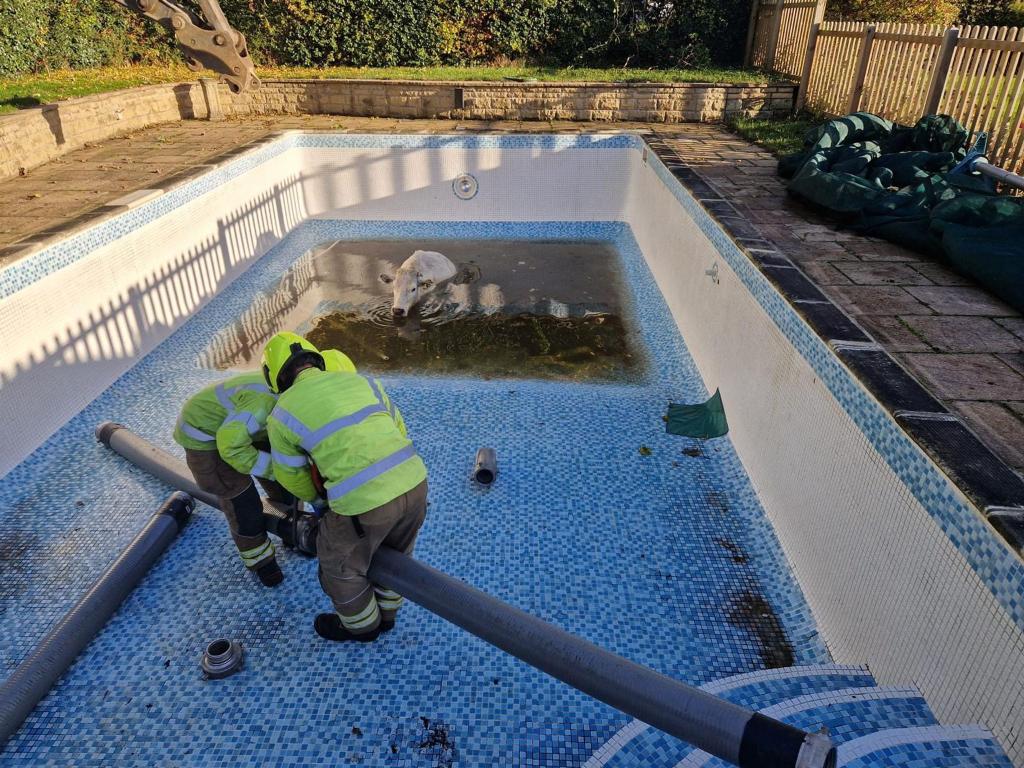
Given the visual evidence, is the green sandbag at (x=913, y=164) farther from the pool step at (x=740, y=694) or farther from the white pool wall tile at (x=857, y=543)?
the pool step at (x=740, y=694)

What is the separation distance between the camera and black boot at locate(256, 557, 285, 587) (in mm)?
3816

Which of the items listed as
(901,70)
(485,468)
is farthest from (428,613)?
(901,70)

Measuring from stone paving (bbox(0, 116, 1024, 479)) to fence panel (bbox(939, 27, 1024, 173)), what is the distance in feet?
6.67

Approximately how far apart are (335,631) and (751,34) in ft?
53.7

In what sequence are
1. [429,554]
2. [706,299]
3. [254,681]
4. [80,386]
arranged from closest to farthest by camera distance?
1. [254,681]
2. [429,554]
3. [80,386]
4. [706,299]

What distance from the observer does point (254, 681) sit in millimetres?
3309

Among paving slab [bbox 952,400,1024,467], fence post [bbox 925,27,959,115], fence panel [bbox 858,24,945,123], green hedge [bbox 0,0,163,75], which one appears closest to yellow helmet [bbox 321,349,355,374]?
paving slab [bbox 952,400,1024,467]

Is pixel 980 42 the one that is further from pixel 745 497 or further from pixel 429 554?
pixel 429 554

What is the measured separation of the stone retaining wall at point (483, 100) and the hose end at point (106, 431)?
9226 mm

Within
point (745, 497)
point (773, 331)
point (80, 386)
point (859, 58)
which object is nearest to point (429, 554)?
point (745, 497)

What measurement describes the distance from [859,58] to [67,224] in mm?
10570

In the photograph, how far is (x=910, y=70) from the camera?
27.8 ft

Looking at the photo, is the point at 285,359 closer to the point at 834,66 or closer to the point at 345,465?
the point at 345,465

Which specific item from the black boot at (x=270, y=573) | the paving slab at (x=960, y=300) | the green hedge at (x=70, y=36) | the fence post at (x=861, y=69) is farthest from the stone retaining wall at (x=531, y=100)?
the black boot at (x=270, y=573)
